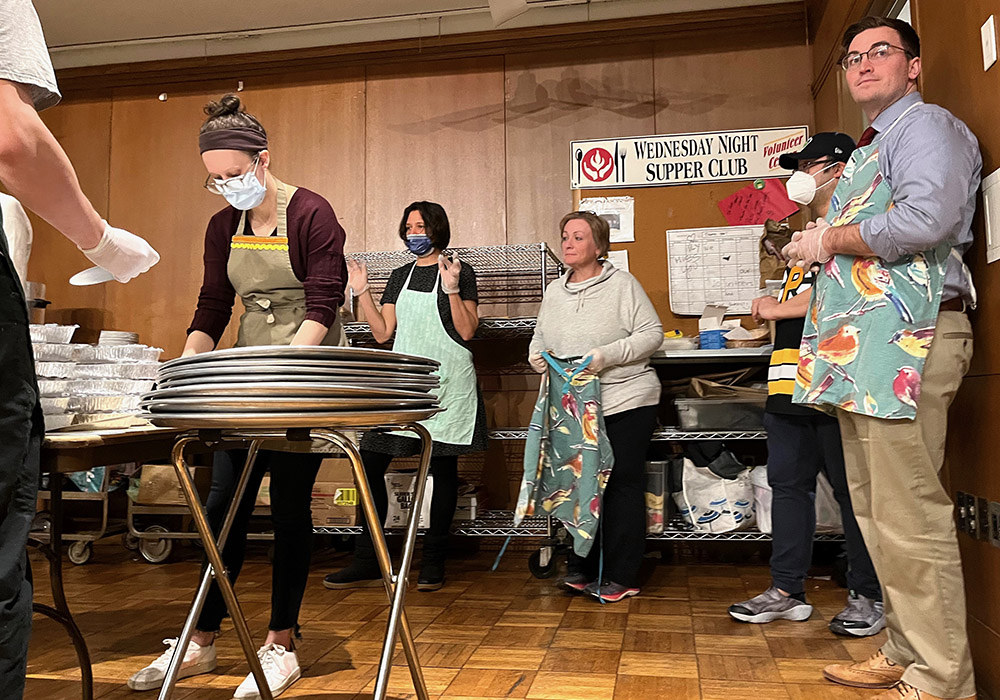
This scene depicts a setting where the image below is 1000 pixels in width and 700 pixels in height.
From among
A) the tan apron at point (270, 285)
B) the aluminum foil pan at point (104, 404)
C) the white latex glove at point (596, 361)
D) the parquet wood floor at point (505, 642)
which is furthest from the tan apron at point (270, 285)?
the white latex glove at point (596, 361)

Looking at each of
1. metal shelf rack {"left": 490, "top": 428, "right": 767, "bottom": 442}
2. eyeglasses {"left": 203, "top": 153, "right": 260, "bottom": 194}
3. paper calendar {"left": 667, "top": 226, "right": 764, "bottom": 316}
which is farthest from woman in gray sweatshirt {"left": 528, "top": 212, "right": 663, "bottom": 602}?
eyeglasses {"left": 203, "top": 153, "right": 260, "bottom": 194}

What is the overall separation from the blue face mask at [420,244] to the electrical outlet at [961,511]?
2101mm

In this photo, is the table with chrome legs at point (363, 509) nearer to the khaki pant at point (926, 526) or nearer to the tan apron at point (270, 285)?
the tan apron at point (270, 285)

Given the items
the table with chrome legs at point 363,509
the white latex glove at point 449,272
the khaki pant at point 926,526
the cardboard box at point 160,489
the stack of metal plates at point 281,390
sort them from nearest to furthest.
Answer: the stack of metal plates at point 281,390, the table with chrome legs at point 363,509, the khaki pant at point 926,526, the white latex glove at point 449,272, the cardboard box at point 160,489

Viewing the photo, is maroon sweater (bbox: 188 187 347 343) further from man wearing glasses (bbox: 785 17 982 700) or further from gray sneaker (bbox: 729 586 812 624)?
gray sneaker (bbox: 729 586 812 624)

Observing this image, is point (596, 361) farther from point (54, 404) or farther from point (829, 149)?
point (54, 404)

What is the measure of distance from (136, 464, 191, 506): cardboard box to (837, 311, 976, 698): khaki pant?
10.1 ft

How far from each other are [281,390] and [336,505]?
2638 millimetres

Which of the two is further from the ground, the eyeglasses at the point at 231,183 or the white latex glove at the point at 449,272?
the eyeglasses at the point at 231,183

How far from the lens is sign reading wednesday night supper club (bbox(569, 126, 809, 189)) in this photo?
4.04 metres

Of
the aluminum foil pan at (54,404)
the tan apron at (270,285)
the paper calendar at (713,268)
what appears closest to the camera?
the aluminum foil pan at (54,404)

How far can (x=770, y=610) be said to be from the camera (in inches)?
102

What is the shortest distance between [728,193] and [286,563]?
2.92 metres

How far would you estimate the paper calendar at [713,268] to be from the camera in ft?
A: 13.1
